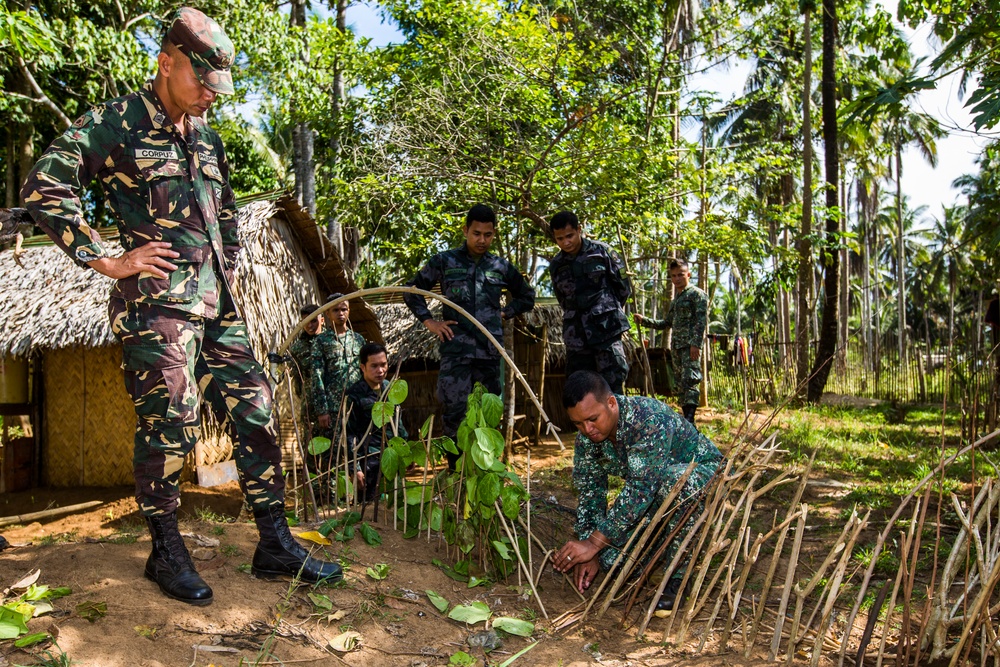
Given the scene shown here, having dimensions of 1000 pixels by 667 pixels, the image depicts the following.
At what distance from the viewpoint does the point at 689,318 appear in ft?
22.0

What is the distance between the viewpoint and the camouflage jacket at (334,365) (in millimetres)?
5730

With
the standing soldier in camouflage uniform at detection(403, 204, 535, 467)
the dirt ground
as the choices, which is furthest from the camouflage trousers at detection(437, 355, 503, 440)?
the dirt ground

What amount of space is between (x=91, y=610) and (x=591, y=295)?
337 cm

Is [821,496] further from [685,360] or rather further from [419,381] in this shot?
[419,381]

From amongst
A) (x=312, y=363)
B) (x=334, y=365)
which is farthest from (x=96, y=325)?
(x=334, y=365)

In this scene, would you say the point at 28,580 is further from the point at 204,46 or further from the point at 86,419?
the point at 86,419

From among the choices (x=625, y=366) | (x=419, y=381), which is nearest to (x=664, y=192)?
(x=625, y=366)

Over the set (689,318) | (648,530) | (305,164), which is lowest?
(648,530)

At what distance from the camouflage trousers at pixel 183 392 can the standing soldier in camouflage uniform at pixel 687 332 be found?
14.9 ft

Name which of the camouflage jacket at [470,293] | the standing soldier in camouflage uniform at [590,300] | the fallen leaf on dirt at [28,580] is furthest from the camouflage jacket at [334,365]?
the fallen leaf on dirt at [28,580]

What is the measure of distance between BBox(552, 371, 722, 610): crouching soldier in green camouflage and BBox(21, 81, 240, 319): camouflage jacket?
1471mm

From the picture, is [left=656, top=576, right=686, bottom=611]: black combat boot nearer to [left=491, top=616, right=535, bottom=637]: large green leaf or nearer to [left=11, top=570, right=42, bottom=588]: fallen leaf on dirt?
[left=491, top=616, right=535, bottom=637]: large green leaf

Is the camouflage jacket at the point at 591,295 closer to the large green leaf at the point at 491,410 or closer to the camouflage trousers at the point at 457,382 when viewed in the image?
the camouflage trousers at the point at 457,382

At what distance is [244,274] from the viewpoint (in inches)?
273
